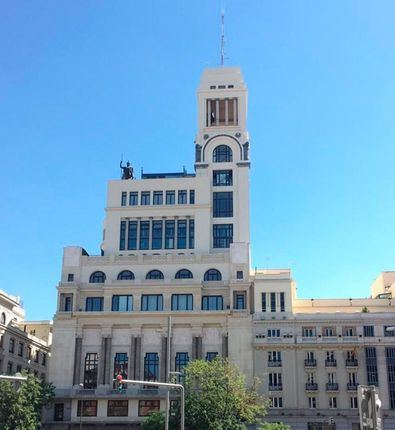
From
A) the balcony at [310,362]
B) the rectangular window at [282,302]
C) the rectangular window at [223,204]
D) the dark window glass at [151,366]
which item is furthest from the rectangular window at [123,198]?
the balcony at [310,362]

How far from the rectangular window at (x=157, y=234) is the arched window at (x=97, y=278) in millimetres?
9362

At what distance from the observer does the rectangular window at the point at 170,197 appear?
355ft

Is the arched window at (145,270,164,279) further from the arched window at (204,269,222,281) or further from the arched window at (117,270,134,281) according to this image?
the arched window at (204,269,222,281)

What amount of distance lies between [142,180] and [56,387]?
35.6 meters

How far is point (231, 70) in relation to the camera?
12000 centimetres

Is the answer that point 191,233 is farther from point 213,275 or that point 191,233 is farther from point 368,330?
point 368,330

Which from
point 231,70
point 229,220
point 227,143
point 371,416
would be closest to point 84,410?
point 229,220

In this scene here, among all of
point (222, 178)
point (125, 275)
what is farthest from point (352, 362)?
point (222, 178)

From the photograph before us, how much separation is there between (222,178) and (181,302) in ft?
80.9

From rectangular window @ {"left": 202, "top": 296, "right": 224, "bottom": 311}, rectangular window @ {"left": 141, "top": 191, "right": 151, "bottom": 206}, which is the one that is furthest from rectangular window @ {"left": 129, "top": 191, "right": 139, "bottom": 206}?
rectangular window @ {"left": 202, "top": 296, "right": 224, "bottom": 311}

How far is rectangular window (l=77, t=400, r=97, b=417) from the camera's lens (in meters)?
92.5

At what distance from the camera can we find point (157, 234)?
4205 inches

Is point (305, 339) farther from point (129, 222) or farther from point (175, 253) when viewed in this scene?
point (129, 222)

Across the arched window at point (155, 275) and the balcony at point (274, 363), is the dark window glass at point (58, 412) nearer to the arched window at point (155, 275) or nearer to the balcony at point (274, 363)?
the arched window at point (155, 275)
